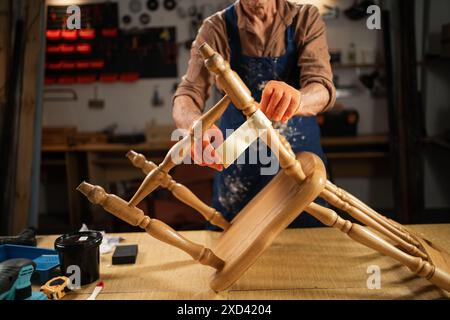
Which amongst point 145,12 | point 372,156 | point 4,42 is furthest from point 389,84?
point 4,42

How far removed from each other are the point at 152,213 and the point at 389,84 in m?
1.86

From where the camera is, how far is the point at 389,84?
3.07m

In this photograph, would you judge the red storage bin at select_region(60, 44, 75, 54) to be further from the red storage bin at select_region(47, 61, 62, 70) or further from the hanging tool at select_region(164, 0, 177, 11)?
the hanging tool at select_region(164, 0, 177, 11)

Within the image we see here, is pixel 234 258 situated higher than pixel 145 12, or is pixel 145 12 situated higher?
pixel 145 12

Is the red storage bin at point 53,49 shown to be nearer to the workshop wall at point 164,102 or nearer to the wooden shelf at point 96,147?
the workshop wall at point 164,102

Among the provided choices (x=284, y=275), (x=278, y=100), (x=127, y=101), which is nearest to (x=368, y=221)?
(x=284, y=275)

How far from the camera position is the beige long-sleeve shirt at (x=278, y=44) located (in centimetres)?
122

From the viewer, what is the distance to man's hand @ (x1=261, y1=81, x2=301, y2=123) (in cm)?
95

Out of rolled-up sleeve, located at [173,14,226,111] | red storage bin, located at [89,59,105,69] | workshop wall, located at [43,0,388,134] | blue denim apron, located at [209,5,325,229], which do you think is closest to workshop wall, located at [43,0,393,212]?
workshop wall, located at [43,0,388,134]

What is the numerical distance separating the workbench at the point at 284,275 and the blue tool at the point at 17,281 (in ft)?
0.32

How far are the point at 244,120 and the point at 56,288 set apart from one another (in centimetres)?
68

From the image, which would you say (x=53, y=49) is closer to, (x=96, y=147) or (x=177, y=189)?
(x=96, y=147)

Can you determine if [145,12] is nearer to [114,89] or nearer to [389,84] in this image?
[114,89]
